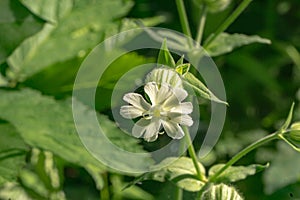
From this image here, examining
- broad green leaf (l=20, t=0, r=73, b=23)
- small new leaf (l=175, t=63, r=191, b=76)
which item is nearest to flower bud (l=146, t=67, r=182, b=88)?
small new leaf (l=175, t=63, r=191, b=76)

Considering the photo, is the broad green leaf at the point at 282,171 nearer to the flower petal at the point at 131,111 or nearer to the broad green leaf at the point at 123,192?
the broad green leaf at the point at 123,192

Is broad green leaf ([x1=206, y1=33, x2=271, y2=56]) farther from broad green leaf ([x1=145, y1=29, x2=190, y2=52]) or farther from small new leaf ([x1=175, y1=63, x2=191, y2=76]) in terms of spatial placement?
small new leaf ([x1=175, y1=63, x2=191, y2=76])

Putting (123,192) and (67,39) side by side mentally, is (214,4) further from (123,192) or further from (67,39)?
(123,192)

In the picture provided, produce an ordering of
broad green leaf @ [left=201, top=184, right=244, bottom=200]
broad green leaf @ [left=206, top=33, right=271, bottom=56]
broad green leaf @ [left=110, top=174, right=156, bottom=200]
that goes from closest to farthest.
Answer: broad green leaf @ [left=201, top=184, right=244, bottom=200]
broad green leaf @ [left=206, top=33, right=271, bottom=56]
broad green leaf @ [left=110, top=174, right=156, bottom=200]

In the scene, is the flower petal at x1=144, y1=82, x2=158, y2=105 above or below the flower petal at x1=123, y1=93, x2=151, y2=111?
above

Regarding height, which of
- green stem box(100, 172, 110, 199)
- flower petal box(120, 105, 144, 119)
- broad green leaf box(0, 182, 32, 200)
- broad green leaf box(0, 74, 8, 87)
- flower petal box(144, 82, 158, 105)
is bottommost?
broad green leaf box(0, 182, 32, 200)

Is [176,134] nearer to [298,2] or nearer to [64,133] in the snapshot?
[64,133]
